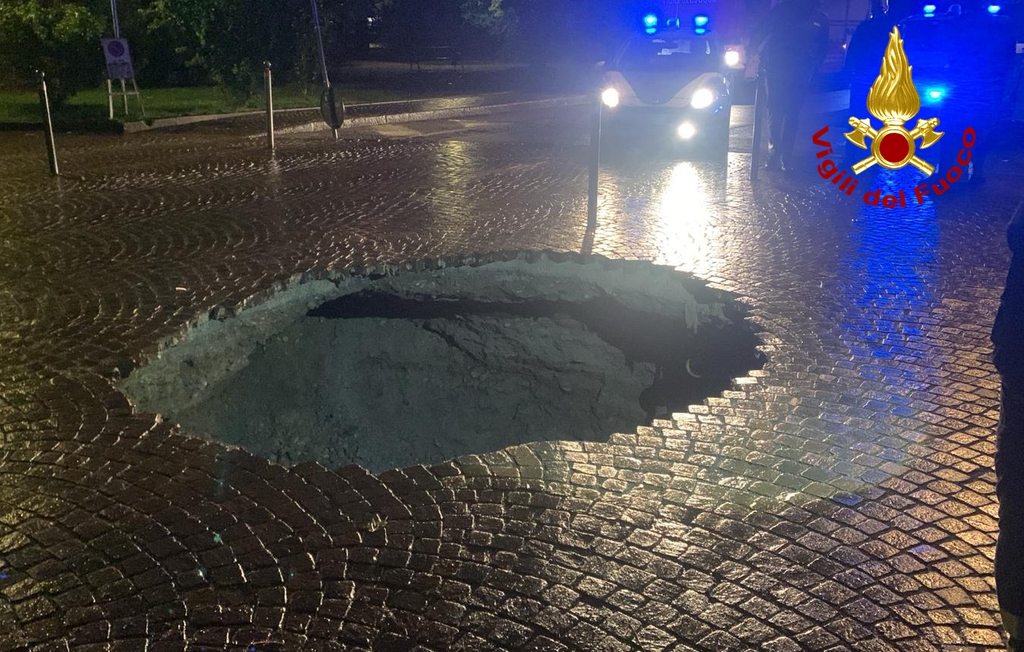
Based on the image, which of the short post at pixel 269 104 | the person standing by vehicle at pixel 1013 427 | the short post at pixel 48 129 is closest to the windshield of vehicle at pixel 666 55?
the short post at pixel 269 104

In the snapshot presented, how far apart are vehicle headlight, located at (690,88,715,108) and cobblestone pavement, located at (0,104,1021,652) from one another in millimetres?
5964

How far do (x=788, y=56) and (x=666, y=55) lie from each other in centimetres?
290

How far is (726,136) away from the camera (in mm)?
12617

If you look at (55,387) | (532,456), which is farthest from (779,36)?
(55,387)

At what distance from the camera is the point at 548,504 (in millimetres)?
3533

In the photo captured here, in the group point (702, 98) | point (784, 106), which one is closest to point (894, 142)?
point (784, 106)

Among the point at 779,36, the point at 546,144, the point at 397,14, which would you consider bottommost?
the point at 546,144

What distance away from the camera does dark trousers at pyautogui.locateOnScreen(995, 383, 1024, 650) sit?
88.2 inches

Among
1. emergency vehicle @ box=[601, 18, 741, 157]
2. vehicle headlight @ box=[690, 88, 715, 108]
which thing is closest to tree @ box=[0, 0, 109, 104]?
emergency vehicle @ box=[601, 18, 741, 157]

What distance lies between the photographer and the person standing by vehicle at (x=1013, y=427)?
2.21 metres

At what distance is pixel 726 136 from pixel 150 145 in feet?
29.0

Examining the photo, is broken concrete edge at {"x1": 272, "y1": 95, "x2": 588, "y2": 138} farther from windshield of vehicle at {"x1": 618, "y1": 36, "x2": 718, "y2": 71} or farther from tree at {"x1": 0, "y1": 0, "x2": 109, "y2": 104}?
windshield of vehicle at {"x1": 618, "y1": 36, "x2": 718, "y2": 71}

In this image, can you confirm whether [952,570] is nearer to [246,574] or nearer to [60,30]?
[246,574]

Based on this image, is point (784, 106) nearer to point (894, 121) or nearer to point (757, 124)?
point (757, 124)
